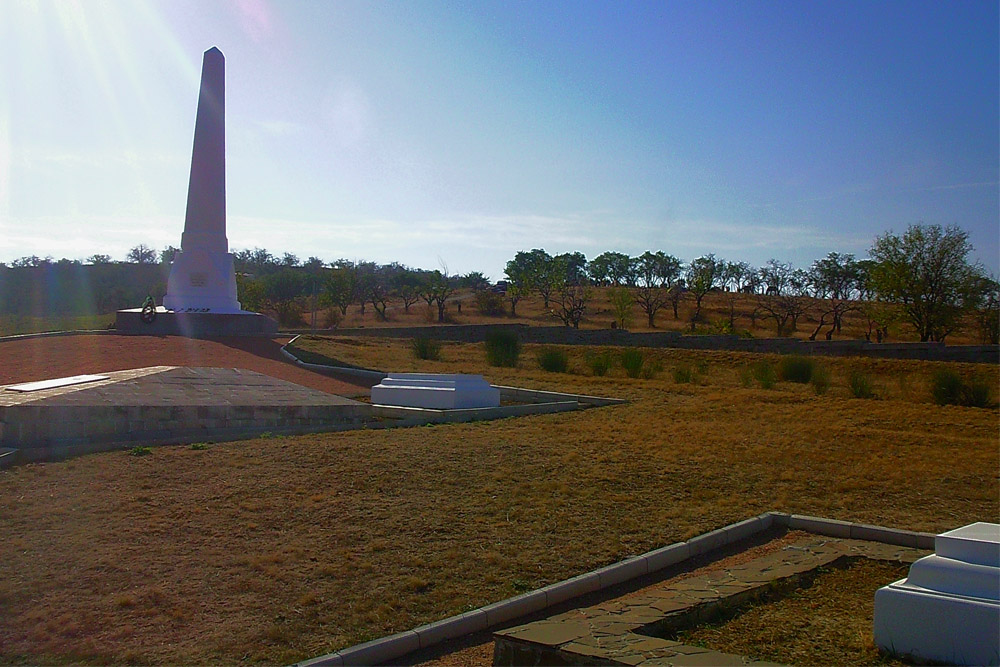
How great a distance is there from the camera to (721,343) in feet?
96.8

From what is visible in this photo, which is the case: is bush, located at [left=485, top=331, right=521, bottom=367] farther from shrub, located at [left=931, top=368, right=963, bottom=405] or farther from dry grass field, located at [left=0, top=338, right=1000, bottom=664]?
dry grass field, located at [left=0, top=338, right=1000, bottom=664]

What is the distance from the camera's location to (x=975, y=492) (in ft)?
26.6

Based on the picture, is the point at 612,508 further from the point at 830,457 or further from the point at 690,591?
the point at 830,457

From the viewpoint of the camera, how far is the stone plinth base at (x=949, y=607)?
375cm

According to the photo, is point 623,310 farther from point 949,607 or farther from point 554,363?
point 949,607

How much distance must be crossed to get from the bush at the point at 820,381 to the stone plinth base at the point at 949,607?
13.5 meters

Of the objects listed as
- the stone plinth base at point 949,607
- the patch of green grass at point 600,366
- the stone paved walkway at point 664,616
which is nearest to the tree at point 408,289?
the patch of green grass at point 600,366

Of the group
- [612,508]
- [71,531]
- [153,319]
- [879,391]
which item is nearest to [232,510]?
[71,531]

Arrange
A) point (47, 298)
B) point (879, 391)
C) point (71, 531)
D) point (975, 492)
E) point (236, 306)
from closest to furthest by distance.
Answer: point (71, 531) → point (975, 492) → point (879, 391) → point (236, 306) → point (47, 298)

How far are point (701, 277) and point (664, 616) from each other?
5385cm

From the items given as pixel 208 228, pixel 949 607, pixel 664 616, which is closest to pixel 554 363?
pixel 208 228

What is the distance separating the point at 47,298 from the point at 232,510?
244 feet

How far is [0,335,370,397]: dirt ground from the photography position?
47.2 feet

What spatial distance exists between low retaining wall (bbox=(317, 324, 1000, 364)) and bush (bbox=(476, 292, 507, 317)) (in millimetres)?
19794
